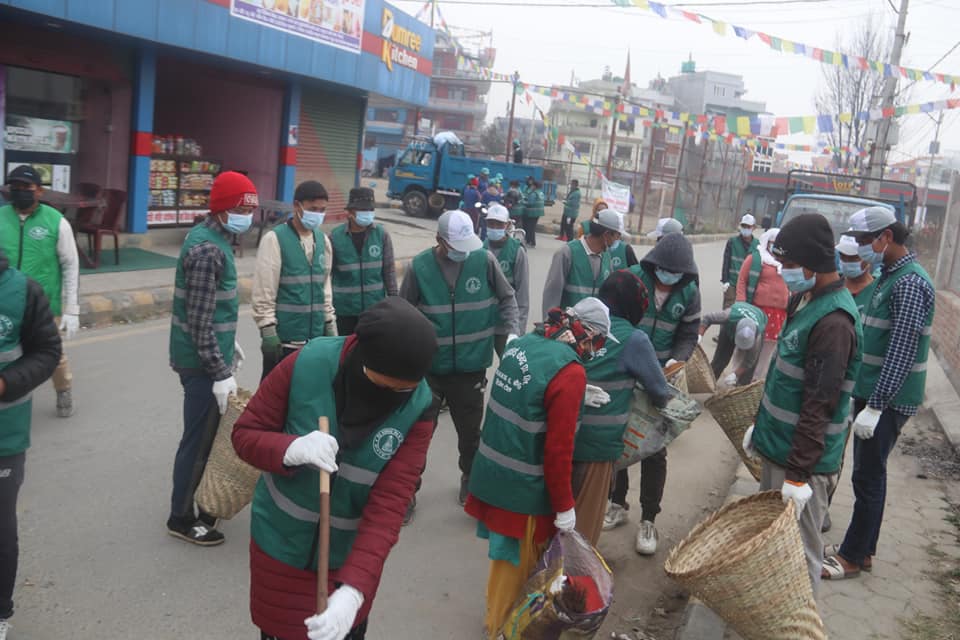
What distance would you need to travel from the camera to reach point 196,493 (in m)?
4.29

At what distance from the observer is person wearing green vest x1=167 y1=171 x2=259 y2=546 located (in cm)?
416

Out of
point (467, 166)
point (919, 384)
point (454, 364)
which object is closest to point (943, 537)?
point (919, 384)

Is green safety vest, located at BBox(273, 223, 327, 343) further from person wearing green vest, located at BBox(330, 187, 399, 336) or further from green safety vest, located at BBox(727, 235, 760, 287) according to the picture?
green safety vest, located at BBox(727, 235, 760, 287)

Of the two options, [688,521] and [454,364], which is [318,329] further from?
[688,521]

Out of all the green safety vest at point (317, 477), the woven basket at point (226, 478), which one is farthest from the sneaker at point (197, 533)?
the green safety vest at point (317, 477)

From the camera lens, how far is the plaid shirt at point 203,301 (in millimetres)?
4141

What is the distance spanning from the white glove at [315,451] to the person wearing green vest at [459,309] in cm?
269

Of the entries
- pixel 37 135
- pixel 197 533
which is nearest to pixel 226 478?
pixel 197 533

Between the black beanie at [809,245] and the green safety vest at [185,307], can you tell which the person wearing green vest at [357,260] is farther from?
the black beanie at [809,245]

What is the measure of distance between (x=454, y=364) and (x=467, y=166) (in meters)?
20.6

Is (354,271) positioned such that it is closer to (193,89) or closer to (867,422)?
(867,422)

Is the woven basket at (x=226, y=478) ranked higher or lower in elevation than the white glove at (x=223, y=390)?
lower

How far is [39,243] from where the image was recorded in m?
5.66

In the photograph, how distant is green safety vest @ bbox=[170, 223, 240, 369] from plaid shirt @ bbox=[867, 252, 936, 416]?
3.46 m
